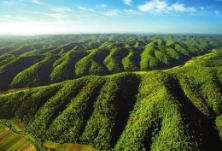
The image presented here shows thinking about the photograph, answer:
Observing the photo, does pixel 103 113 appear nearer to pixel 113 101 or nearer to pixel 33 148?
pixel 113 101

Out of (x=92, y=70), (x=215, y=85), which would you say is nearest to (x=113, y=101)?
(x=215, y=85)

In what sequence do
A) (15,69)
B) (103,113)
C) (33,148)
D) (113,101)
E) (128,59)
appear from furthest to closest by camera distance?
(128,59)
(15,69)
(113,101)
(103,113)
(33,148)

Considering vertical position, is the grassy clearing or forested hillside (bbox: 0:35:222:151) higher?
forested hillside (bbox: 0:35:222:151)

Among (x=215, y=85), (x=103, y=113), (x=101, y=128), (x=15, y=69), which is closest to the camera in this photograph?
(x=101, y=128)

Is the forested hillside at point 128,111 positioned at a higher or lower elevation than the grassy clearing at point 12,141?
higher

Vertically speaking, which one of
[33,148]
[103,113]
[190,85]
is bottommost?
[33,148]

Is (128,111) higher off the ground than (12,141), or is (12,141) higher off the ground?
(128,111)

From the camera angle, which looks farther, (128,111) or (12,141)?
(128,111)

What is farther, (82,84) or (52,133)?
(82,84)

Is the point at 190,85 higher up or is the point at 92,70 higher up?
the point at 190,85

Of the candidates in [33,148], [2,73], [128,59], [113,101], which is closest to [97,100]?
[113,101]
